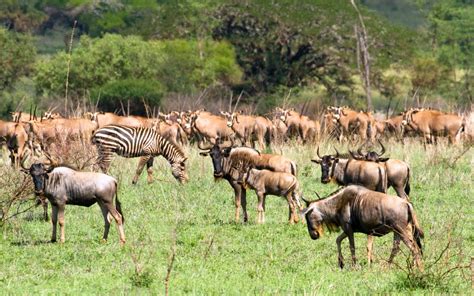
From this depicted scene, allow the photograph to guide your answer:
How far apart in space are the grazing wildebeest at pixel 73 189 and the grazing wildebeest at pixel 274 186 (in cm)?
208

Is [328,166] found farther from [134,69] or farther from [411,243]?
[134,69]

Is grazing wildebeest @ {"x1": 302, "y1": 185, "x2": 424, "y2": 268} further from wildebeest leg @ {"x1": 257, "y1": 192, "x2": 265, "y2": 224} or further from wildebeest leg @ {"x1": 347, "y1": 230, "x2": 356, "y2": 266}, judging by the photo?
wildebeest leg @ {"x1": 257, "y1": 192, "x2": 265, "y2": 224}

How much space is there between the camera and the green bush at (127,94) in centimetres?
3875

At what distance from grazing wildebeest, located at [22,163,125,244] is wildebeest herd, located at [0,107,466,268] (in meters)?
Answer: 0.01

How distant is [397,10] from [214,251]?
83.3 metres

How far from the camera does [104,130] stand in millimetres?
20359

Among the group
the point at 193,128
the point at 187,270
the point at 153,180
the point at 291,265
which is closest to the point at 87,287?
the point at 187,270

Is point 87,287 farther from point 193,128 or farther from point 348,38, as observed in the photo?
point 348,38

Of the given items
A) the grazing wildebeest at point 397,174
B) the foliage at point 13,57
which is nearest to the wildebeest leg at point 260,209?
the grazing wildebeest at point 397,174

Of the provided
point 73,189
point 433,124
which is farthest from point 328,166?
point 433,124

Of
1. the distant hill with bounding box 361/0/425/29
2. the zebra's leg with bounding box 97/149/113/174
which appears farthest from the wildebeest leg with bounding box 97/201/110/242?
the distant hill with bounding box 361/0/425/29

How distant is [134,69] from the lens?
44.2m

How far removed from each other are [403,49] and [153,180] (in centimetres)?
2853

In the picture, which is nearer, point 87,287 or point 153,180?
point 87,287
